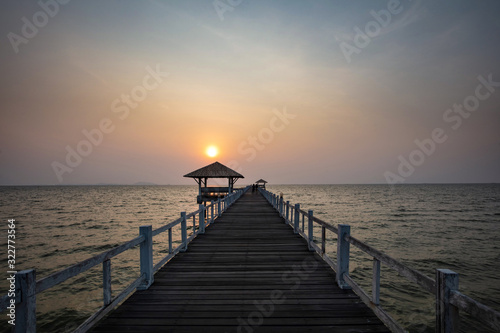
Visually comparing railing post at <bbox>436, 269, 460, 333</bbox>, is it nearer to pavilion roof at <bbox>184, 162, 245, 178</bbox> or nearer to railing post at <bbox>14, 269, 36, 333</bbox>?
railing post at <bbox>14, 269, 36, 333</bbox>

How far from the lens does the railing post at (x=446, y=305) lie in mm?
2434

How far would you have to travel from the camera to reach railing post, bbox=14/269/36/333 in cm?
240

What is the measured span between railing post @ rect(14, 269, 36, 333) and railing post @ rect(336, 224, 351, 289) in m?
4.64

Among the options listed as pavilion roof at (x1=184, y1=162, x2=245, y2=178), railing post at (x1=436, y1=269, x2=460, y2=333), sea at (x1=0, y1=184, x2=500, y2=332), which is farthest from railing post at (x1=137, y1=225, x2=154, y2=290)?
pavilion roof at (x1=184, y1=162, x2=245, y2=178)

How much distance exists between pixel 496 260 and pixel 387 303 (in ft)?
37.2

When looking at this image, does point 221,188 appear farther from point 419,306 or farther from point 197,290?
point 197,290

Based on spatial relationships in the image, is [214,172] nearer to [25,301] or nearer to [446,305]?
[25,301]

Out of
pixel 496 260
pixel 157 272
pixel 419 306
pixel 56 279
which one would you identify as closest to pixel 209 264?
pixel 157 272

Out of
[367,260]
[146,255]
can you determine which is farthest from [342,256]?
[367,260]

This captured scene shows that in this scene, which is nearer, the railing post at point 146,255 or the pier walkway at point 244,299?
the pier walkway at point 244,299

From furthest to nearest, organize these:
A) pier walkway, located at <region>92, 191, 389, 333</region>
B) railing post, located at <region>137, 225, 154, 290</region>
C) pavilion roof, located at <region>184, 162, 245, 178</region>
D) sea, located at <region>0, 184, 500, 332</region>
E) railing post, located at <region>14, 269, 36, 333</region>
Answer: pavilion roof, located at <region>184, 162, 245, 178</region>
sea, located at <region>0, 184, 500, 332</region>
railing post, located at <region>137, 225, 154, 290</region>
pier walkway, located at <region>92, 191, 389, 333</region>
railing post, located at <region>14, 269, 36, 333</region>

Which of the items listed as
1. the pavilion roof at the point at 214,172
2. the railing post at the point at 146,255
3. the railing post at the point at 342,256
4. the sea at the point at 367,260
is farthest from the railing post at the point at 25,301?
the pavilion roof at the point at 214,172

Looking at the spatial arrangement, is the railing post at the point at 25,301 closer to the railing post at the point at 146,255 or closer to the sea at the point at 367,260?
the railing post at the point at 146,255

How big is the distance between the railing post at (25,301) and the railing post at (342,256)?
464cm
